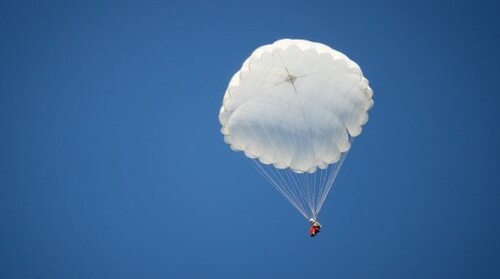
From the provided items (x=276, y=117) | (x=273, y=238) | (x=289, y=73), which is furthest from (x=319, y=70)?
(x=273, y=238)

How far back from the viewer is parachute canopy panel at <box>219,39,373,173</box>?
2248 cm

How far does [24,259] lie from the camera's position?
7119 cm

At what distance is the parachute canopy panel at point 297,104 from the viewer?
2248cm

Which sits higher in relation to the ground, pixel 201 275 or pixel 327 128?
pixel 327 128

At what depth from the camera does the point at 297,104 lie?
23.1 m

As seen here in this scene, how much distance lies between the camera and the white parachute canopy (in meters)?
22.5

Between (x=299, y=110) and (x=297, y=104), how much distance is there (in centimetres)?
29

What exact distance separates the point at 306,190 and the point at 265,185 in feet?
303

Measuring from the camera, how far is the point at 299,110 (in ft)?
76.2

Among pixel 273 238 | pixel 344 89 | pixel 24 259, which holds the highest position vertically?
pixel 344 89

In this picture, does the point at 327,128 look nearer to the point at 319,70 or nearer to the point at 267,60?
the point at 319,70

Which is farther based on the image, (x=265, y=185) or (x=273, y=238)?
(x=265, y=185)

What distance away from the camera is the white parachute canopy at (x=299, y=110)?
2252 cm

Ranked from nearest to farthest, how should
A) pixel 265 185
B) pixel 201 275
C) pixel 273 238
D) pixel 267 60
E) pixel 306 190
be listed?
pixel 267 60 < pixel 306 190 < pixel 201 275 < pixel 273 238 < pixel 265 185
